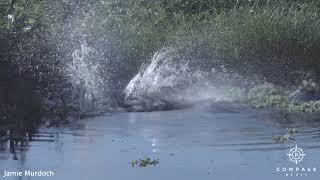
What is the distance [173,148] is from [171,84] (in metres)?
3.08

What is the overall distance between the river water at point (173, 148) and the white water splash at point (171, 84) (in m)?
Result: 0.92

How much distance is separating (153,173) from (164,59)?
4239 millimetres

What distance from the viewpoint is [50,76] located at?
325 inches

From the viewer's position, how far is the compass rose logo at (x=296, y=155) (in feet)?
17.6

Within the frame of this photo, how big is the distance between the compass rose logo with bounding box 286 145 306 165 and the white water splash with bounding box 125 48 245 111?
2768mm

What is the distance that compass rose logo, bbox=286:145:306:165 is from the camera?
5358 mm

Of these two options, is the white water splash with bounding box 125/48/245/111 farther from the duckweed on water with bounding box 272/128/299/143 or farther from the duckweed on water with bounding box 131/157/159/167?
the duckweed on water with bounding box 131/157/159/167

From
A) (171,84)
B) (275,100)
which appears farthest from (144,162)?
(171,84)

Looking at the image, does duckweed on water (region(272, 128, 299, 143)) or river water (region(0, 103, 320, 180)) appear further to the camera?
duckweed on water (region(272, 128, 299, 143))

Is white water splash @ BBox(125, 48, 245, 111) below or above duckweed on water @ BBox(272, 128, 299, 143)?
above

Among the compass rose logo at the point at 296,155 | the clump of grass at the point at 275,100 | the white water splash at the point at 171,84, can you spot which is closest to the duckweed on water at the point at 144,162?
the compass rose logo at the point at 296,155
